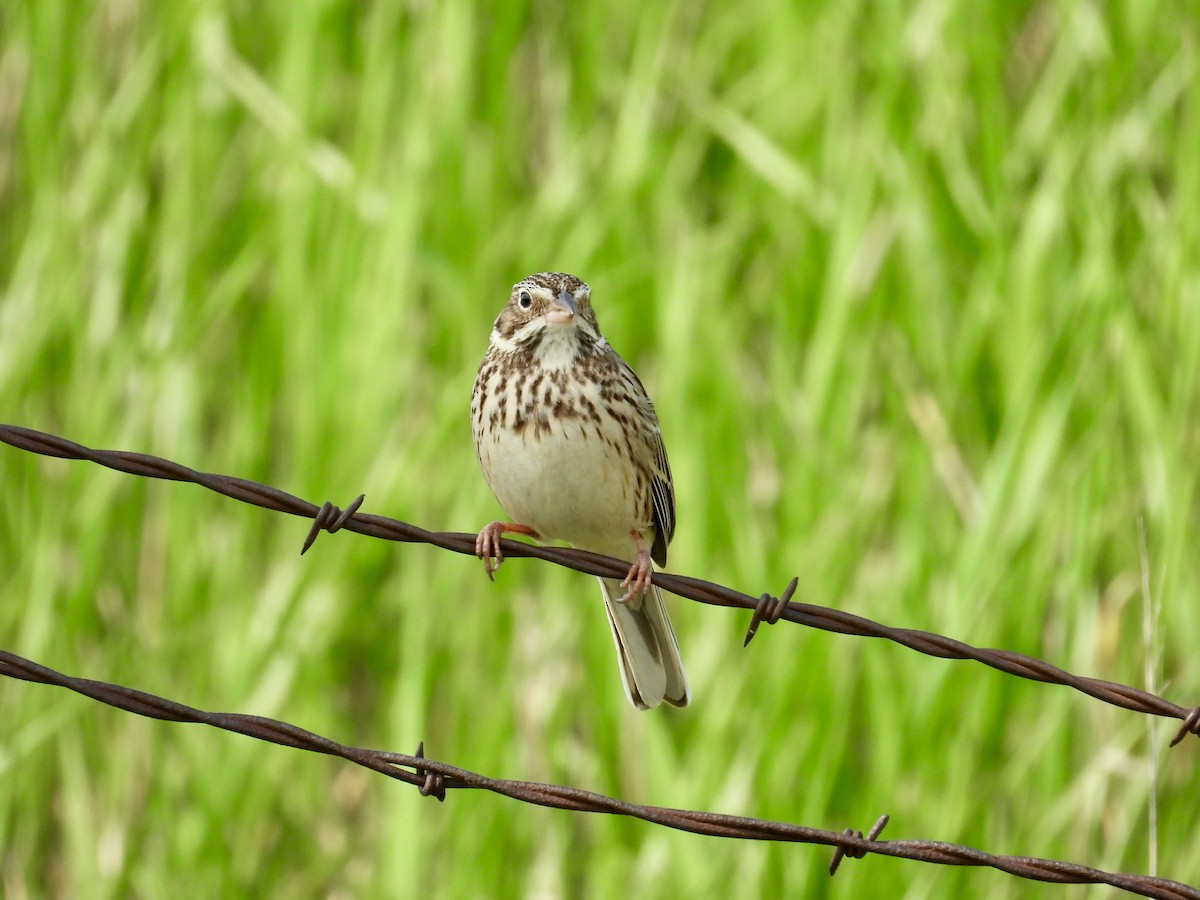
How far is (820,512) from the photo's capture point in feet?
16.4

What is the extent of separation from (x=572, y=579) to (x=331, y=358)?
3.67ft

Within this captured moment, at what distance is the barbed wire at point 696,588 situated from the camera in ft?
8.78

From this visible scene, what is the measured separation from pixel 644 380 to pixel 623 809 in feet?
10.0

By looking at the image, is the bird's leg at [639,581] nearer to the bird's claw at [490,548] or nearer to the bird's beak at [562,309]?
the bird's claw at [490,548]

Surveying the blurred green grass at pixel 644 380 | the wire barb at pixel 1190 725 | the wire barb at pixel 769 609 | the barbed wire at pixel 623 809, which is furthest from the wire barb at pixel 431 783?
the blurred green grass at pixel 644 380

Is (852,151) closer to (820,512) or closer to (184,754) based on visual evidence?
(820,512)

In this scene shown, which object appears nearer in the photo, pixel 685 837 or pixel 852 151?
pixel 685 837

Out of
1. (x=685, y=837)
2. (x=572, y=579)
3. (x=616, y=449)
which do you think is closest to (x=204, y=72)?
(x=572, y=579)

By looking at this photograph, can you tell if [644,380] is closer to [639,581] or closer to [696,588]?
[639,581]

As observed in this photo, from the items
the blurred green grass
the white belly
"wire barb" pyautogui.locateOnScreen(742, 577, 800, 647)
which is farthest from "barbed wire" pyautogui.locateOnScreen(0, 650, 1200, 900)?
the blurred green grass

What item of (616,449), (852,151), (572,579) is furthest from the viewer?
(852,151)

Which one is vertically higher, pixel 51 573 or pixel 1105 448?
pixel 1105 448

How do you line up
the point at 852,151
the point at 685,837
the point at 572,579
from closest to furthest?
the point at 685,837, the point at 572,579, the point at 852,151

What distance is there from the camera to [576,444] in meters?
3.92
